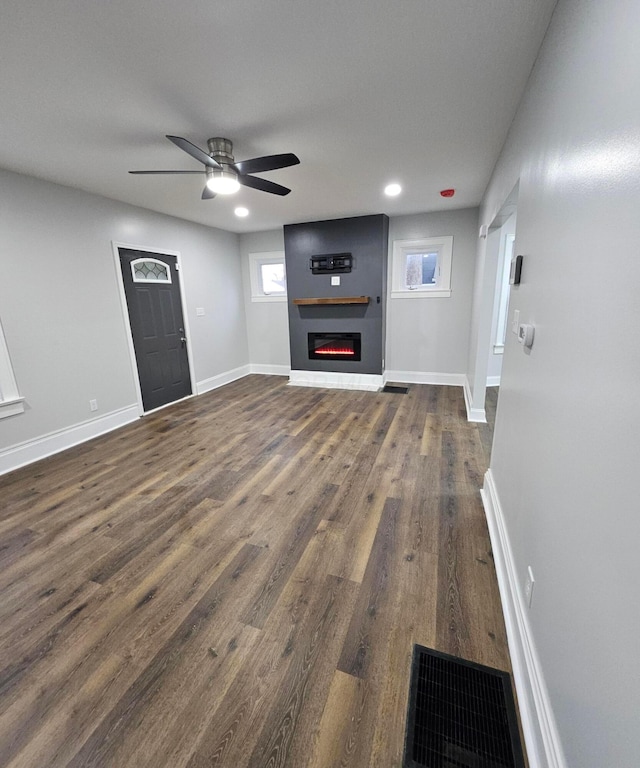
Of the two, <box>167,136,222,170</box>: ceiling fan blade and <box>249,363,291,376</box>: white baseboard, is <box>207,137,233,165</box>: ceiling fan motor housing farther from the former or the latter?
<box>249,363,291,376</box>: white baseboard

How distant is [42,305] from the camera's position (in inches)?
127

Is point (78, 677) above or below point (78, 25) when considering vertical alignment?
below

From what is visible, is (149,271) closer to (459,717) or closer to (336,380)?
(336,380)

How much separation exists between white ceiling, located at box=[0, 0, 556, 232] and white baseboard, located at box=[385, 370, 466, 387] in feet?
9.77

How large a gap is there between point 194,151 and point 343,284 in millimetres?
3220

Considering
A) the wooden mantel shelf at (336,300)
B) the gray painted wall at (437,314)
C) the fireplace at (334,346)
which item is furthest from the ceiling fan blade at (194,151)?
the gray painted wall at (437,314)

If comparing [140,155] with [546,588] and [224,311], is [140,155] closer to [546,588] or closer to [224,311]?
[224,311]

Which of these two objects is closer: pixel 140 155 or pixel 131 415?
pixel 140 155

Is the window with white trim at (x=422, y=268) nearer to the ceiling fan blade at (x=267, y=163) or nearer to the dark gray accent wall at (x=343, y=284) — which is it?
the dark gray accent wall at (x=343, y=284)

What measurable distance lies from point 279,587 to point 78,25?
107 inches

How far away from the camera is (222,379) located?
587 cm

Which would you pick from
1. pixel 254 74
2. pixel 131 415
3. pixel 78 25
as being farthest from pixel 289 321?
pixel 78 25

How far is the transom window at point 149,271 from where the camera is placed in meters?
4.21

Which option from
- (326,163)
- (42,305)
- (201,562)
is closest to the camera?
(201,562)
